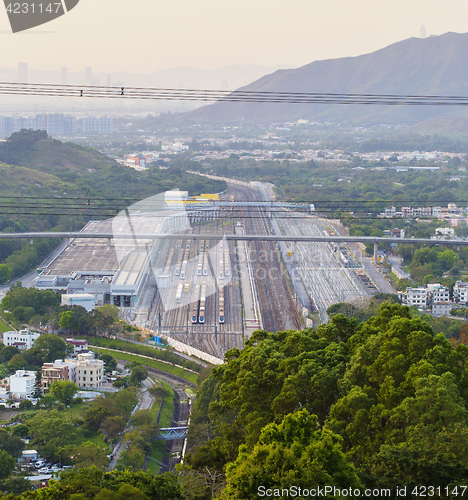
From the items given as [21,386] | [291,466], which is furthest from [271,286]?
[291,466]

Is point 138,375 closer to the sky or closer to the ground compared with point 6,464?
closer to the ground

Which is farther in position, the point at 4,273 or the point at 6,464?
the point at 4,273

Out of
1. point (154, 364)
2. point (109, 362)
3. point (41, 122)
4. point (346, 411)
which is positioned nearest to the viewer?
point (346, 411)

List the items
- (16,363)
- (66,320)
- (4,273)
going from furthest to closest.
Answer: (4,273) < (66,320) < (16,363)

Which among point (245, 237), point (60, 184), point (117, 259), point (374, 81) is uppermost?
point (374, 81)

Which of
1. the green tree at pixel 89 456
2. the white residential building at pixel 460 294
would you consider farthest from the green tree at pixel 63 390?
the white residential building at pixel 460 294

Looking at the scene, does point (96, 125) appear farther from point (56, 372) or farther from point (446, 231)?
point (56, 372)

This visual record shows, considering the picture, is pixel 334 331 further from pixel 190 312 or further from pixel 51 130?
pixel 51 130
